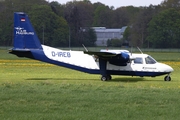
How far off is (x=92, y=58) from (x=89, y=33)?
90.5m

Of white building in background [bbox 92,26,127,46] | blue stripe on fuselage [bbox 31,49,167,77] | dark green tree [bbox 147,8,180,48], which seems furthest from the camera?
white building in background [bbox 92,26,127,46]

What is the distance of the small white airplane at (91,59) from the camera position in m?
27.4

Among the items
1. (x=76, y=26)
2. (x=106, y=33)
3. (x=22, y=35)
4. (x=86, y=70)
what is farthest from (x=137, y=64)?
(x=106, y=33)

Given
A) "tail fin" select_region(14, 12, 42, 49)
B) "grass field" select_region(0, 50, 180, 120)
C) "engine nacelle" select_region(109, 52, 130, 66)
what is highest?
"tail fin" select_region(14, 12, 42, 49)

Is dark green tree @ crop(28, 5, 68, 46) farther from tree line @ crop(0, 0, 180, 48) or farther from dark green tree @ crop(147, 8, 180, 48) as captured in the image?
dark green tree @ crop(147, 8, 180, 48)

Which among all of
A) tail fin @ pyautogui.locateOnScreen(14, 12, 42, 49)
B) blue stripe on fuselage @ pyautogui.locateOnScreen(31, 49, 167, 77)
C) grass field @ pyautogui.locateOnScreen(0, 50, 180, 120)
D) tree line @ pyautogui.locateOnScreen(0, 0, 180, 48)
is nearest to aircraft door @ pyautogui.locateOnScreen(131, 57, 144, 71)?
blue stripe on fuselage @ pyautogui.locateOnScreen(31, 49, 167, 77)

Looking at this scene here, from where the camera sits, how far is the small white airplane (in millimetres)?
27438

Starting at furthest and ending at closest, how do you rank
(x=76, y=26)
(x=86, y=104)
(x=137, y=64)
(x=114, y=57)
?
1. (x=76, y=26)
2. (x=137, y=64)
3. (x=114, y=57)
4. (x=86, y=104)

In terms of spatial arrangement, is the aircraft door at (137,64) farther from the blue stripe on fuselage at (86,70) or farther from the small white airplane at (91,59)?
the blue stripe on fuselage at (86,70)

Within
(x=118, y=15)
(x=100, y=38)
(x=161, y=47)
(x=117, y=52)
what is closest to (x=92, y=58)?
(x=117, y=52)

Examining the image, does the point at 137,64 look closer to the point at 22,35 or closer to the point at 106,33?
the point at 22,35

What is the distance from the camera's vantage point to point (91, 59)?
28391 mm

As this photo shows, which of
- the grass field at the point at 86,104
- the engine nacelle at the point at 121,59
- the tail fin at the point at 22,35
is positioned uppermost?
the tail fin at the point at 22,35

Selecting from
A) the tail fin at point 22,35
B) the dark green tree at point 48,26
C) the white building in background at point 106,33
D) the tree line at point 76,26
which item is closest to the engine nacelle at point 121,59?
the tail fin at point 22,35
